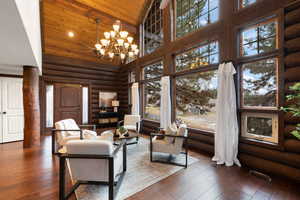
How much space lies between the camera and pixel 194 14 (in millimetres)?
4359

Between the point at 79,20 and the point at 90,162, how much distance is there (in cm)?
610

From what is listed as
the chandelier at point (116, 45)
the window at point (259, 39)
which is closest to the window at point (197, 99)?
the window at point (259, 39)

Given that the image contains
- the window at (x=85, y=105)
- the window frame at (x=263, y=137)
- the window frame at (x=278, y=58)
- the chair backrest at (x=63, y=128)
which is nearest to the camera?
the window frame at (x=278, y=58)

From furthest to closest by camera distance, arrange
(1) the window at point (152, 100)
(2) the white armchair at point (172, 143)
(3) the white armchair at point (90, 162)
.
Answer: (1) the window at point (152, 100)
(2) the white armchair at point (172, 143)
(3) the white armchair at point (90, 162)

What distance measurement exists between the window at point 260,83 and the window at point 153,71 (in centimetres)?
295

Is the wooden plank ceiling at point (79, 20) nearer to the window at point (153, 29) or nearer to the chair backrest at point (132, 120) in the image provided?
the window at point (153, 29)

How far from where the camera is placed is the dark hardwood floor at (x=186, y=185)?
2090 mm

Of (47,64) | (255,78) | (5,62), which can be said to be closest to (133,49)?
(255,78)

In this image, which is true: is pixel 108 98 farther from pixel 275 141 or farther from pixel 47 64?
pixel 275 141

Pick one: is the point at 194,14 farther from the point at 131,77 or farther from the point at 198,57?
the point at 131,77

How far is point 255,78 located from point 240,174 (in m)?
1.97

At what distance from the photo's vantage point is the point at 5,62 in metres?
3.68

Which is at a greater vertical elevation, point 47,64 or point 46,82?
point 47,64

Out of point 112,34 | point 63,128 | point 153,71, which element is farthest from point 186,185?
point 153,71
